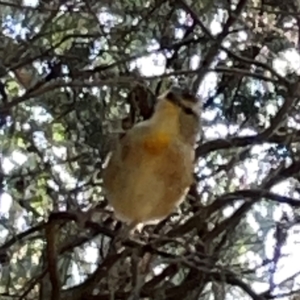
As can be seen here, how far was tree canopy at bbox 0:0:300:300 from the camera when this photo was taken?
106 centimetres

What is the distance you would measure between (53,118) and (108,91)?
0.08 meters

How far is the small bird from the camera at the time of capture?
38.4 inches

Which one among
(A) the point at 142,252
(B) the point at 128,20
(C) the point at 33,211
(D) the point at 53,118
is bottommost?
(A) the point at 142,252

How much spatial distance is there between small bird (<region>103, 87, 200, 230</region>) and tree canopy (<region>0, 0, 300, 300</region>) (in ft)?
0.11

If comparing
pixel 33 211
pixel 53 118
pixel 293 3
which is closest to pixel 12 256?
pixel 33 211

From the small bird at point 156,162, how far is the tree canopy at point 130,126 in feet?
0.11

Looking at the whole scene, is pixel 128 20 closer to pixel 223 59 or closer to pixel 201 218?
pixel 223 59

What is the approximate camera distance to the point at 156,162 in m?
0.97

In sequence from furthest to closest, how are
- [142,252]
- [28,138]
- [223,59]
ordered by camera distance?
[223,59] < [28,138] < [142,252]

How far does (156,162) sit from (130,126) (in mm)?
109

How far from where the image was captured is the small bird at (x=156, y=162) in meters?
0.97

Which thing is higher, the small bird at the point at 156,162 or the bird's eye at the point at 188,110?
the bird's eye at the point at 188,110

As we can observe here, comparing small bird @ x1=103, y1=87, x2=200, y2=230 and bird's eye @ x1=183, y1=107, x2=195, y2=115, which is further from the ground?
bird's eye @ x1=183, y1=107, x2=195, y2=115

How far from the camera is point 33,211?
3.71 ft
